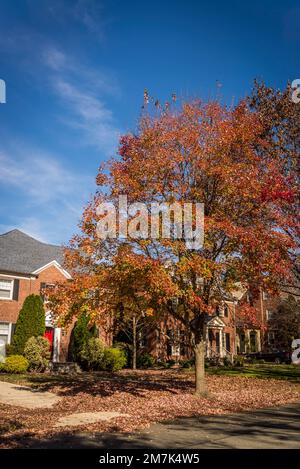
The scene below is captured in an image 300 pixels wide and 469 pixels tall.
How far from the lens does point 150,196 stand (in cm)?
1593

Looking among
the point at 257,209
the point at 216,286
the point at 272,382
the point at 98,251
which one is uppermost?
the point at 257,209

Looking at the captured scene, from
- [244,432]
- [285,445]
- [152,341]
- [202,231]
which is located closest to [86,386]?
[202,231]

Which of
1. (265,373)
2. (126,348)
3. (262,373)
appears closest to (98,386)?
(126,348)

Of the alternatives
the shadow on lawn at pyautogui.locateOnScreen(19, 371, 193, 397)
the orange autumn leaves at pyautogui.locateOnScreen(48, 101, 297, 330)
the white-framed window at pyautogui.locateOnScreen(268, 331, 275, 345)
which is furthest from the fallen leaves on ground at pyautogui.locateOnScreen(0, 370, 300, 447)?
the white-framed window at pyautogui.locateOnScreen(268, 331, 275, 345)

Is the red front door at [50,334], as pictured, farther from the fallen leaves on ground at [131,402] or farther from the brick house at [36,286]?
the fallen leaves on ground at [131,402]

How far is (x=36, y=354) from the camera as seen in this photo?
25.8m

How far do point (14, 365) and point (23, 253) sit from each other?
1082 cm

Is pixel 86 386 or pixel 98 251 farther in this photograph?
pixel 86 386

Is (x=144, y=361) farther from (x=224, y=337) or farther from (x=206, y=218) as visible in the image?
(x=206, y=218)

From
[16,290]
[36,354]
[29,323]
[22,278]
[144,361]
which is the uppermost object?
[22,278]

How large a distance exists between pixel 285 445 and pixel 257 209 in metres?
8.50

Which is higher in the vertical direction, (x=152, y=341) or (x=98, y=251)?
(x=98, y=251)
